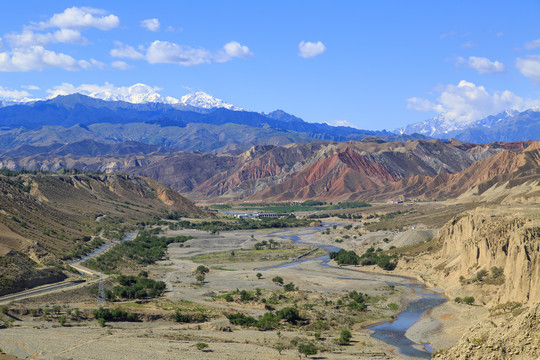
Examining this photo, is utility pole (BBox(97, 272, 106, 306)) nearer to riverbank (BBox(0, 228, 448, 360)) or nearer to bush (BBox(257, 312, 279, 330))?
riverbank (BBox(0, 228, 448, 360))

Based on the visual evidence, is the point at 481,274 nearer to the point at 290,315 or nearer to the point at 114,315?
the point at 290,315

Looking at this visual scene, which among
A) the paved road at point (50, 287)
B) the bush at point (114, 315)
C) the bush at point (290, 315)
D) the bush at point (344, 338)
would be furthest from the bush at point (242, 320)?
the paved road at point (50, 287)

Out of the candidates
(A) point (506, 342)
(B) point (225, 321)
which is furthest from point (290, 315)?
(A) point (506, 342)

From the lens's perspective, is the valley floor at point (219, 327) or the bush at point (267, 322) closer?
the valley floor at point (219, 327)

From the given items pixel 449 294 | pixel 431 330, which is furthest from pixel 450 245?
pixel 431 330

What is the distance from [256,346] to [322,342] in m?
6.09

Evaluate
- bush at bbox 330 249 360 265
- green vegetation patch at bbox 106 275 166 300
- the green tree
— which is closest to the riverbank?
the green tree

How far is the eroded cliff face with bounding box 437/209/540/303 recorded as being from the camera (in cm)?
6028

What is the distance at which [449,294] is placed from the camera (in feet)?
251

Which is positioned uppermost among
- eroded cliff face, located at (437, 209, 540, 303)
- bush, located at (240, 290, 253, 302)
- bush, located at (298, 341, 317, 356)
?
eroded cliff face, located at (437, 209, 540, 303)

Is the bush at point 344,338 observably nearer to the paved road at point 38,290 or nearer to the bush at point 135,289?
the bush at point 135,289

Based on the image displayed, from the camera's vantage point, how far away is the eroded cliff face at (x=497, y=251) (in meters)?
60.3

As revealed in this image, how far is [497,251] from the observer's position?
247 ft

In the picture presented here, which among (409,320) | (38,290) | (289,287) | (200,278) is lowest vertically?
(409,320)
